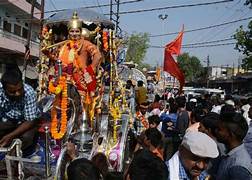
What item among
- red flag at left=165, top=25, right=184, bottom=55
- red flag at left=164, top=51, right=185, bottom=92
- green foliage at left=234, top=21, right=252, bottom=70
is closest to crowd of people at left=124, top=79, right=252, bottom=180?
red flag at left=164, top=51, right=185, bottom=92

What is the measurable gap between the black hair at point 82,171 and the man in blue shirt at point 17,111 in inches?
39.1

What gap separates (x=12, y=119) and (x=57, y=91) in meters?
0.58

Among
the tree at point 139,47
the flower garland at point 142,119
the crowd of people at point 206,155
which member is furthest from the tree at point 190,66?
the crowd of people at point 206,155

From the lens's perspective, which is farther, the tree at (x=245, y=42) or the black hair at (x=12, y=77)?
the tree at (x=245, y=42)

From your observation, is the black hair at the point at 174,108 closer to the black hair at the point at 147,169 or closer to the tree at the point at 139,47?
the black hair at the point at 147,169

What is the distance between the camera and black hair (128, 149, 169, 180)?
267 cm

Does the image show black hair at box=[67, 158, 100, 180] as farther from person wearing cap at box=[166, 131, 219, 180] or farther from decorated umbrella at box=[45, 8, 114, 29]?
decorated umbrella at box=[45, 8, 114, 29]

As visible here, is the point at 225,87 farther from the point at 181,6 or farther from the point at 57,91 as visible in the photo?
the point at 57,91

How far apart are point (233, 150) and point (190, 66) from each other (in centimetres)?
8177

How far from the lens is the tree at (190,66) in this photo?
8294cm

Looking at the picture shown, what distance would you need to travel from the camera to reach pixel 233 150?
3764 millimetres

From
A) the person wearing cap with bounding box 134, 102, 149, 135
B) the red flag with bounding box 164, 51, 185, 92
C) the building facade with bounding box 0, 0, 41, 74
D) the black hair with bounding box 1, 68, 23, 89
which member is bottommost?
the person wearing cap with bounding box 134, 102, 149, 135

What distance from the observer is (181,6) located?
56.5ft

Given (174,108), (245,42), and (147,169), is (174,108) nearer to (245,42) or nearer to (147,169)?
(147,169)
